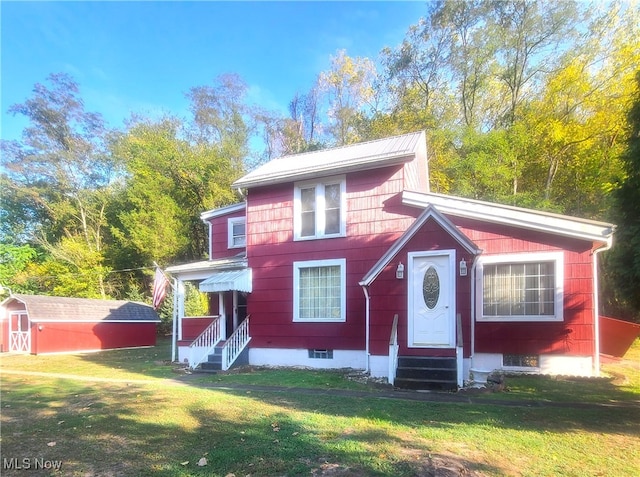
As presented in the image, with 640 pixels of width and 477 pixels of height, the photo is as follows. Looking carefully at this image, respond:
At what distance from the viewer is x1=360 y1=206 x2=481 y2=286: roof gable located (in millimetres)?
9102

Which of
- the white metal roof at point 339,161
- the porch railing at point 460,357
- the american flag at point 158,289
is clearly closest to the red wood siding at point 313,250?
the white metal roof at point 339,161

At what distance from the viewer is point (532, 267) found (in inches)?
391

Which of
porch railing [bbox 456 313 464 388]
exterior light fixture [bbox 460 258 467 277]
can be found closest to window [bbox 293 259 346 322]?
exterior light fixture [bbox 460 258 467 277]

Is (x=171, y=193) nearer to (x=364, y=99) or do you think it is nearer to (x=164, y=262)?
(x=164, y=262)

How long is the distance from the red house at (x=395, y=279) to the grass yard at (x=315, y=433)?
4.30 ft

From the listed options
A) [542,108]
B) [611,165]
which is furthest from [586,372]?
[542,108]

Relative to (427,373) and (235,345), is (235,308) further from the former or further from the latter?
(427,373)

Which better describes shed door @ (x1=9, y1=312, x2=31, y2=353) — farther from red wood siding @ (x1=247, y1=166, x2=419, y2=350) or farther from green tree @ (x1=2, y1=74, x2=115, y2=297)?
red wood siding @ (x1=247, y1=166, x2=419, y2=350)

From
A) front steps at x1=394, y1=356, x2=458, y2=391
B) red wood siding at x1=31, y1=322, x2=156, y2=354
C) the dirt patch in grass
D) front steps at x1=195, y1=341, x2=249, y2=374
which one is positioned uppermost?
the dirt patch in grass

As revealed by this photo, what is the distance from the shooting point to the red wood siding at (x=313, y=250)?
1151 centimetres

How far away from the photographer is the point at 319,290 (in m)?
12.2

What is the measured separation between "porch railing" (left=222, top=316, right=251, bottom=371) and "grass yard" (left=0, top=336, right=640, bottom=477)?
3199 millimetres

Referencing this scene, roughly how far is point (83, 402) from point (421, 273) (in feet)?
24.2

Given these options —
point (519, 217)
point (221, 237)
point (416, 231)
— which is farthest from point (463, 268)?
point (221, 237)
